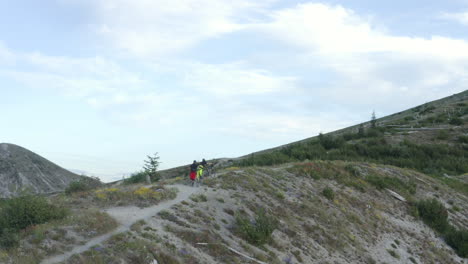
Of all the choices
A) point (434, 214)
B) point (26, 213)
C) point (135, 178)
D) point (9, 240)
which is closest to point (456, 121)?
point (434, 214)

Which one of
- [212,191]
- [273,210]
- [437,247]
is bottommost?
[437,247]

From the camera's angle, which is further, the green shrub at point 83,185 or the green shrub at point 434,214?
the green shrub at point 434,214

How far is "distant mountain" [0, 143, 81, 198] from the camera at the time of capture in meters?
35.2

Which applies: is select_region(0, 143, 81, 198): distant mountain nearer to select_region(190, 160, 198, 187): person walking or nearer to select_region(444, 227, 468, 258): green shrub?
select_region(190, 160, 198, 187): person walking

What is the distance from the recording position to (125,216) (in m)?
16.1

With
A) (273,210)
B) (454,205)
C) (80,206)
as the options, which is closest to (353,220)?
(273,210)

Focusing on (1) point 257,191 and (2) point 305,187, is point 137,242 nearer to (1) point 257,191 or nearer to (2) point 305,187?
(1) point 257,191

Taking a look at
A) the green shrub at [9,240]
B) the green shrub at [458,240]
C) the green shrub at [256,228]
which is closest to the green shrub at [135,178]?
the green shrub at [256,228]

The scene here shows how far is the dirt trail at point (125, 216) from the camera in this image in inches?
472

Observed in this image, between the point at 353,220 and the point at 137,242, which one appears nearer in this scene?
the point at 137,242

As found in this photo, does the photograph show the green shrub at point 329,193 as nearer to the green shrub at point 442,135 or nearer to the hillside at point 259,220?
the hillside at point 259,220

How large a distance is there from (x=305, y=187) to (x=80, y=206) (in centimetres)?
1563

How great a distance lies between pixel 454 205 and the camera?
3244 centimetres

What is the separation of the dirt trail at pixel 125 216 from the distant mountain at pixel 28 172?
817 inches
